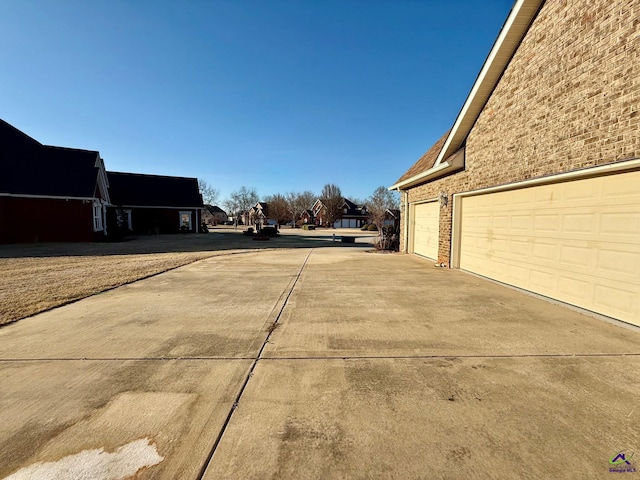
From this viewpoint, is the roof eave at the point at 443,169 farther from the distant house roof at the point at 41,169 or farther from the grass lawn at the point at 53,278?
the distant house roof at the point at 41,169

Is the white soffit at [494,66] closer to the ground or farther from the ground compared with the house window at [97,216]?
farther from the ground

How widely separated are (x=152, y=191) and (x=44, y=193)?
42.4 feet

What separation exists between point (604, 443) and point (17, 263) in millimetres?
15449

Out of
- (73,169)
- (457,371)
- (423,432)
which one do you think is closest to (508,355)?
(457,371)

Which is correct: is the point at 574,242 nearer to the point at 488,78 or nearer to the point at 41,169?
the point at 488,78

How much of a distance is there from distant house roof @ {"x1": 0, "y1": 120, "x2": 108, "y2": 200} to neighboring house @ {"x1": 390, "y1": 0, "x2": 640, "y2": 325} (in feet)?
72.3

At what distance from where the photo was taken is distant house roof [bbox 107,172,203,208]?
28.8 m

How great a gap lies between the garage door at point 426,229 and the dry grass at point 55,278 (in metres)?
9.40

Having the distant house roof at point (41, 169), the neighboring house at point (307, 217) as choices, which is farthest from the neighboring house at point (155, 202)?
the neighboring house at point (307, 217)

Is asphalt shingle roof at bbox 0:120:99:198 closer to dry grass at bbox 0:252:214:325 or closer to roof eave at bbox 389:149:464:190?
dry grass at bbox 0:252:214:325

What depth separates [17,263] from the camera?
1053 centimetres

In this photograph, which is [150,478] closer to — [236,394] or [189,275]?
[236,394]

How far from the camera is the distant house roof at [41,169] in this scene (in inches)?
696

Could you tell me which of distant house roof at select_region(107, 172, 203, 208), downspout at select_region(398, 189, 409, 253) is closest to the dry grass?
downspout at select_region(398, 189, 409, 253)
